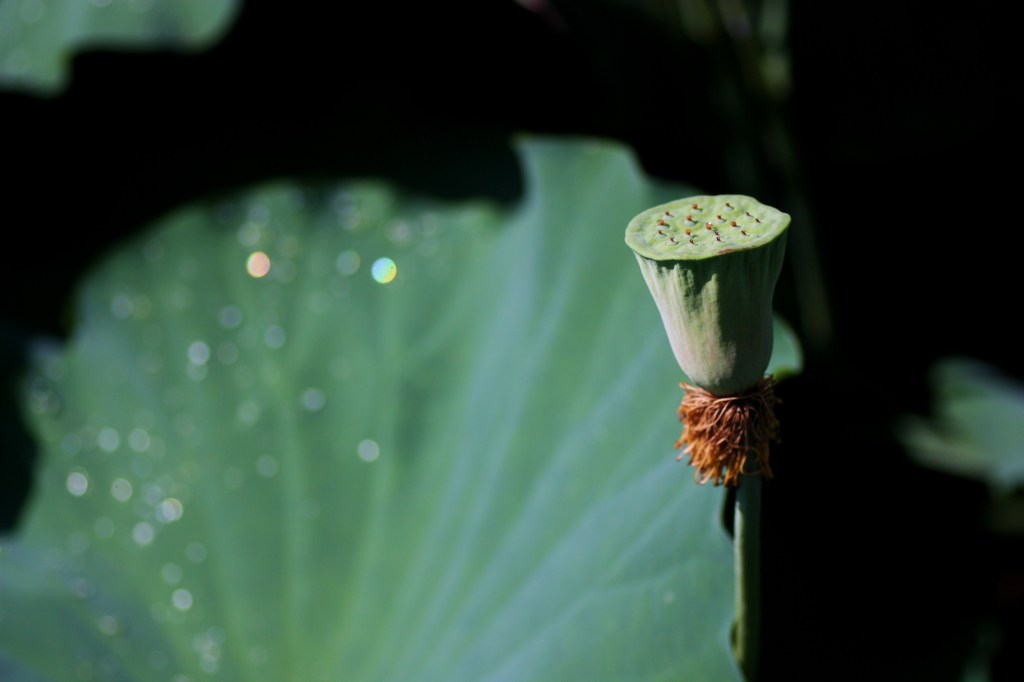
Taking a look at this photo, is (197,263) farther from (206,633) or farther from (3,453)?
(206,633)

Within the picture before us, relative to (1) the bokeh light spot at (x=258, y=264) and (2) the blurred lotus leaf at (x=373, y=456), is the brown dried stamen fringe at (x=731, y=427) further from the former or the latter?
(1) the bokeh light spot at (x=258, y=264)

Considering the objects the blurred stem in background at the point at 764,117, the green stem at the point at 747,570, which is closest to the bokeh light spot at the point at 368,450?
the green stem at the point at 747,570

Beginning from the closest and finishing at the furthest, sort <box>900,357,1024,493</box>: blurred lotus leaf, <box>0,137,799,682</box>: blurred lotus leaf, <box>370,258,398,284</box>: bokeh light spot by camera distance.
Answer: <box>0,137,799,682</box>: blurred lotus leaf → <box>370,258,398,284</box>: bokeh light spot → <box>900,357,1024,493</box>: blurred lotus leaf

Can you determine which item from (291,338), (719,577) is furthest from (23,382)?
(719,577)

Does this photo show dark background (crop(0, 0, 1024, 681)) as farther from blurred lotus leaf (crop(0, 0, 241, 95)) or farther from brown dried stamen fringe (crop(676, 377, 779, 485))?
brown dried stamen fringe (crop(676, 377, 779, 485))

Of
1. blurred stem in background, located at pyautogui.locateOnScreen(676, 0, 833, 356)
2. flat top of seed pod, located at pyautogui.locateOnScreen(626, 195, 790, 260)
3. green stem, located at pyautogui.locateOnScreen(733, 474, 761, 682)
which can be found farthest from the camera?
blurred stem in background, located at pyautogui.locateOnScreen(676, 0, 833, 356)

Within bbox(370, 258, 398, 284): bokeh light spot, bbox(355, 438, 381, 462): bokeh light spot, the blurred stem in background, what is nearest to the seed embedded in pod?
bbox(355, 438, 381, 462): bokeh light spot
